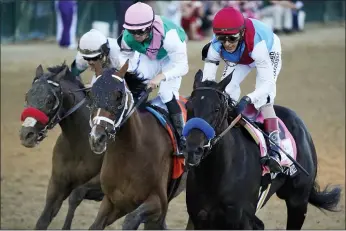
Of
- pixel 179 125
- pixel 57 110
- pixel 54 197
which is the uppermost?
pixel 57 110

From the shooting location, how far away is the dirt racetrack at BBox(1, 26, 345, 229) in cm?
1140

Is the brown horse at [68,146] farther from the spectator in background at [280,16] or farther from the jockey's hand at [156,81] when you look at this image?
the spectator in background at [280,16]

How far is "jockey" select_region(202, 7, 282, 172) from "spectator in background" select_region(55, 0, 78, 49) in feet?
40.1

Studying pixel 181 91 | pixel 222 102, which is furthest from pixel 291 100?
pixel 222 102

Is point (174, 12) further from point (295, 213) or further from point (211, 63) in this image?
point (211, 63)

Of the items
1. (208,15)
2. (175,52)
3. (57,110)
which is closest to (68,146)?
(57,110)

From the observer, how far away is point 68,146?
29.1 ft

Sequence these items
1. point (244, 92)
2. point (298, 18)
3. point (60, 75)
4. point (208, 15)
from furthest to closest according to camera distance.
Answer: point (298, 18)
point (208, 15)
point (244, 92)
point (60, 75)

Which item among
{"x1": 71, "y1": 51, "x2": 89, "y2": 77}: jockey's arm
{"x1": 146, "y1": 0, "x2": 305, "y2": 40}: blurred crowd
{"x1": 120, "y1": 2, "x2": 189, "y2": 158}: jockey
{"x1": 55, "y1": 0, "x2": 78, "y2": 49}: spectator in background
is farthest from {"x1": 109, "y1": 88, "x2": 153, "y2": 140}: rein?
{"x1": 55, "y1": 0, "x2": 78, "y2": 49}: spectator in background

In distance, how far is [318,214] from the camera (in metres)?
11.7

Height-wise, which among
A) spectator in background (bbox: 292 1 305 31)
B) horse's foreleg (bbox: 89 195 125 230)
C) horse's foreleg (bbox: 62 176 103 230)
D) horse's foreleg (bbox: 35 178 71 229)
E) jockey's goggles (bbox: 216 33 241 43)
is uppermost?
jockey's goggles (bbox: 216 33 241 43)

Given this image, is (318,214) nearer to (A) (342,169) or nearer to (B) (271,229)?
(B) (271,229)

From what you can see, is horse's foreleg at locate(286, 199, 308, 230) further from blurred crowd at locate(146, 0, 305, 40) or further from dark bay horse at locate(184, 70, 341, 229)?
blurred crowd at locate(146, 0, 305, 40)

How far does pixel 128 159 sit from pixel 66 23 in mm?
12780
